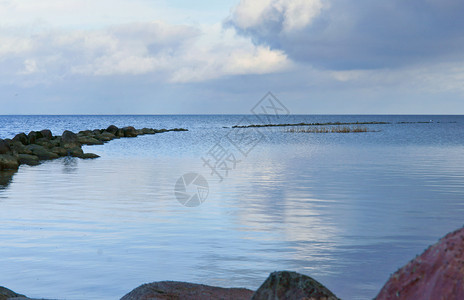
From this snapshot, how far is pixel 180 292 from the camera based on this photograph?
21.8 feet

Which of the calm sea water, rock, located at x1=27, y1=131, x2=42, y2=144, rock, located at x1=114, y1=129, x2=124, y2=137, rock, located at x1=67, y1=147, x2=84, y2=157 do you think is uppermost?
rock, located at x1=114, y1=129, x2=124, y2=137

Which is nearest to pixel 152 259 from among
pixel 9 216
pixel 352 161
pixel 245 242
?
pixel 245 242

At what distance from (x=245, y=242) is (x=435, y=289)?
7.61 m

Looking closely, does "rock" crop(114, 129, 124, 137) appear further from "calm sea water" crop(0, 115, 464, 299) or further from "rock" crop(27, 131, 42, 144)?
"calm sea water" crop(0, 115, 464, 299)

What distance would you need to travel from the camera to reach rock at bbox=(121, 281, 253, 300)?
6391 millimetres

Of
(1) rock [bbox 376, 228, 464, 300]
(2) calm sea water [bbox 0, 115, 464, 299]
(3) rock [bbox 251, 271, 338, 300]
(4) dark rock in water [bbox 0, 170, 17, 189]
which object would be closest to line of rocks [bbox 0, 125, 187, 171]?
(4) dark rock in water [bbox 0, 170, 17, 189]

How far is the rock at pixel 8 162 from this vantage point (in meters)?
26.2

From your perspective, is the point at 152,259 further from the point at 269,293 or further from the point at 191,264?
the point at 269,293

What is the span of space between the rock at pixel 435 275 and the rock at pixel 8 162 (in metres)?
25.6

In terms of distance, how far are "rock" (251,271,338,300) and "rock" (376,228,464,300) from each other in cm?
87

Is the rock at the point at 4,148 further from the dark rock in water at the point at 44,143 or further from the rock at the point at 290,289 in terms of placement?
the rock at the point at 290,289

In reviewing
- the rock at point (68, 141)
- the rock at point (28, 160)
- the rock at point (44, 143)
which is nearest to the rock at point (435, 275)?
the rock at point (28, 160)

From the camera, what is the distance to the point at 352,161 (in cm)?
3188

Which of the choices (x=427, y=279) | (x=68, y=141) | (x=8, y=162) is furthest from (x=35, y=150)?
(x=427, y=279)
